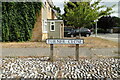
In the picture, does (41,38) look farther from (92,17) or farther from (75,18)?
(92,17)

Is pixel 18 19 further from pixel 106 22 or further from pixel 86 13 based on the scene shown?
pixel 106 22

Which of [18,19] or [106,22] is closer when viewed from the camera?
[18,19]

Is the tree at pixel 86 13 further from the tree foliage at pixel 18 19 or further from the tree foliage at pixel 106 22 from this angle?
the tree foliage at pixel 106 22

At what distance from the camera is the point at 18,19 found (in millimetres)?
12242

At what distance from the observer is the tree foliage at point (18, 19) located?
12.0m

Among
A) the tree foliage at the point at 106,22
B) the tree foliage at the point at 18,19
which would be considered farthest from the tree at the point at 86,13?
the tree foliage at the point at 106,22

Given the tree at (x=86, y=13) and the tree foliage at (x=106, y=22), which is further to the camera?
the tree foliage at (x=106, y=22)

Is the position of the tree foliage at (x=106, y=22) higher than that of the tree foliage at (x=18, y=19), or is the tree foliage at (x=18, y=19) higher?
the tree foliage at (x=106, y=22)

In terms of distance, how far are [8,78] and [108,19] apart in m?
41.2

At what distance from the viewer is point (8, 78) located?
3.41 metres

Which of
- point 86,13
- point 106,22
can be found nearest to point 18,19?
point 86,13

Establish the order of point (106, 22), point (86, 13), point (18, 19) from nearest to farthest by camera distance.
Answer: point (86, 13) → point (18, 19) → point (106, 22)

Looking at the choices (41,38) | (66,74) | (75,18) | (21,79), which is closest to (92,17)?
(75,18)

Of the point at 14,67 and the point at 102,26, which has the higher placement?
the point at 102,26
